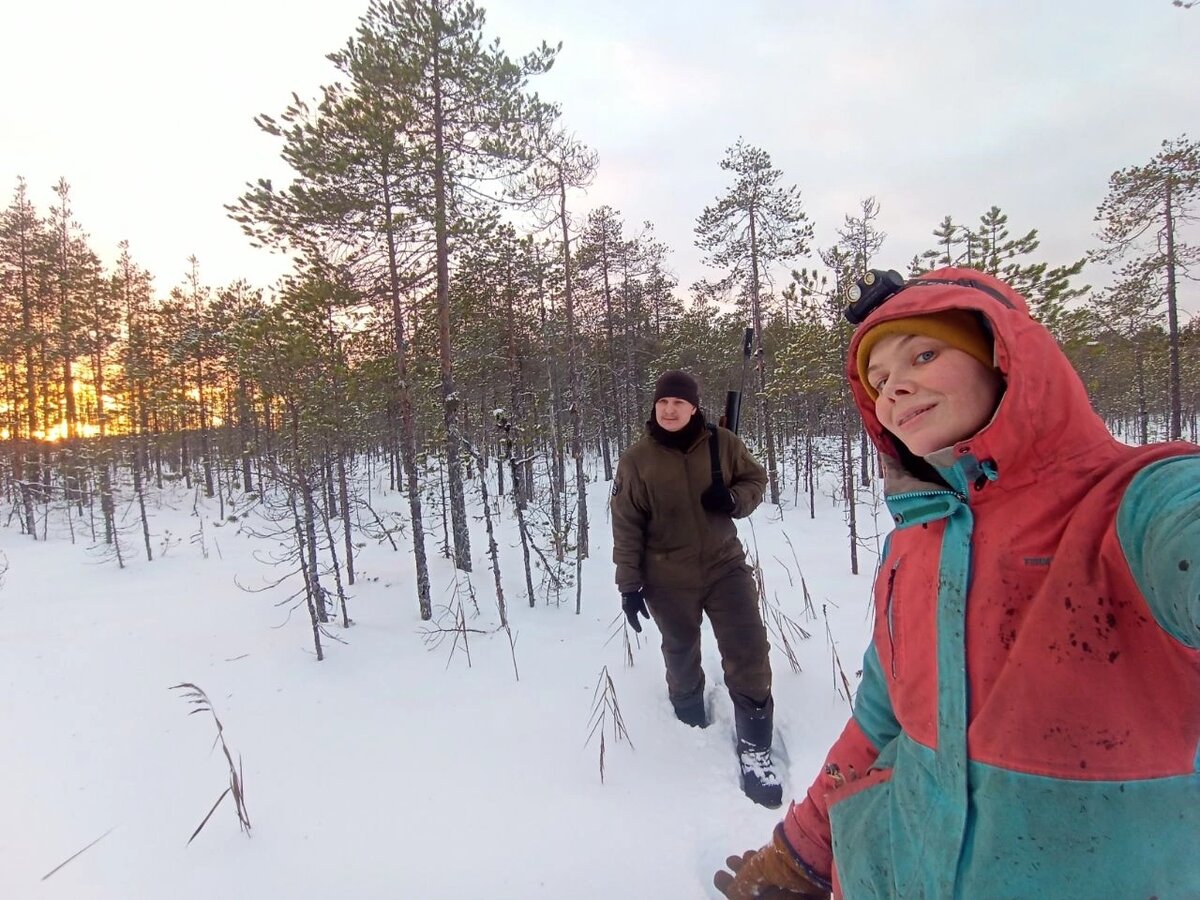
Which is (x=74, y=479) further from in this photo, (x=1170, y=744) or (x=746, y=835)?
(x=1170, y=744)

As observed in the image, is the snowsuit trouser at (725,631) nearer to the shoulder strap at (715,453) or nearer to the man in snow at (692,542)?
the man in snow at (692,542)

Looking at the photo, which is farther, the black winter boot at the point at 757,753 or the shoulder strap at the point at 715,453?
the shoulder strap at the point at 715,453

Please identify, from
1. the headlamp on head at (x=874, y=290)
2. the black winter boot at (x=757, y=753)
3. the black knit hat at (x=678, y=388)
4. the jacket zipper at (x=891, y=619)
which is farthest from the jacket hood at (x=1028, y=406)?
the black winter boot at (x=757, y=753)

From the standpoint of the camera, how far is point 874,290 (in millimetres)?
1194

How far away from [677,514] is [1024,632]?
251cm

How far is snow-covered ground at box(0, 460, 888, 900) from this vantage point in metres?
2.79

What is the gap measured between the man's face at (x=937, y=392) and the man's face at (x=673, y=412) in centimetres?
225

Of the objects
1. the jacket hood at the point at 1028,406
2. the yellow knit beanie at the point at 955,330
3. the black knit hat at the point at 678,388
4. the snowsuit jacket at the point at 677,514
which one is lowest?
the snowsuit jacket at the point at 677,514

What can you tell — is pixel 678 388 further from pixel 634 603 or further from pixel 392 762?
pixel 392 762

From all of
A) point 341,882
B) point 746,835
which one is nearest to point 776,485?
point 746,835

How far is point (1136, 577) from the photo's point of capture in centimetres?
77

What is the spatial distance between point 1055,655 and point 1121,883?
0.35m

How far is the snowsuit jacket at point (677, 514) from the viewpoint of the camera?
329 centimetres

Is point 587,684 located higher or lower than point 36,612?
higher
